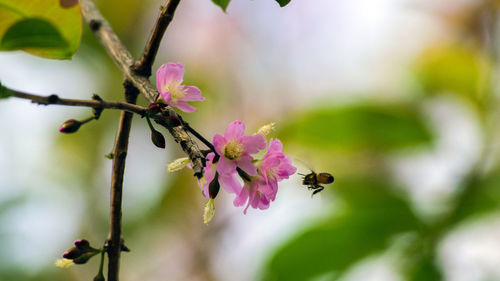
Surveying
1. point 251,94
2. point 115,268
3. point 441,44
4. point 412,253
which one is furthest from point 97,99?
point 251,94

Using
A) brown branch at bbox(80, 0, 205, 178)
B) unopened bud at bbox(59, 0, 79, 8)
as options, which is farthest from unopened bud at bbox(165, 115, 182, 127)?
unopened bud at bbox(59, 0, 79, 8)

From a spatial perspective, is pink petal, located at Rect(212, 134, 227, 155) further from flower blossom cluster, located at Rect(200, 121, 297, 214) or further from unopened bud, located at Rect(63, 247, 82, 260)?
unopened bud, located at Rect(63, 247, 82, 260)

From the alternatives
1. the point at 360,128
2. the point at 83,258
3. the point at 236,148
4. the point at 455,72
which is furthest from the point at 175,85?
the point at 455,72

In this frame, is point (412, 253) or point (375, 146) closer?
point (412, 253)

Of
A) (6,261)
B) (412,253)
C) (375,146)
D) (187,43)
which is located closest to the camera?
(412,253)

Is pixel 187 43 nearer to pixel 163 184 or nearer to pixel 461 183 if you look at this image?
pixel 163 184

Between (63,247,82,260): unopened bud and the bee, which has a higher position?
the bee

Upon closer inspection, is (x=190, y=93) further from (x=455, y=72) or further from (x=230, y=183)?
(x=455, y=72)
